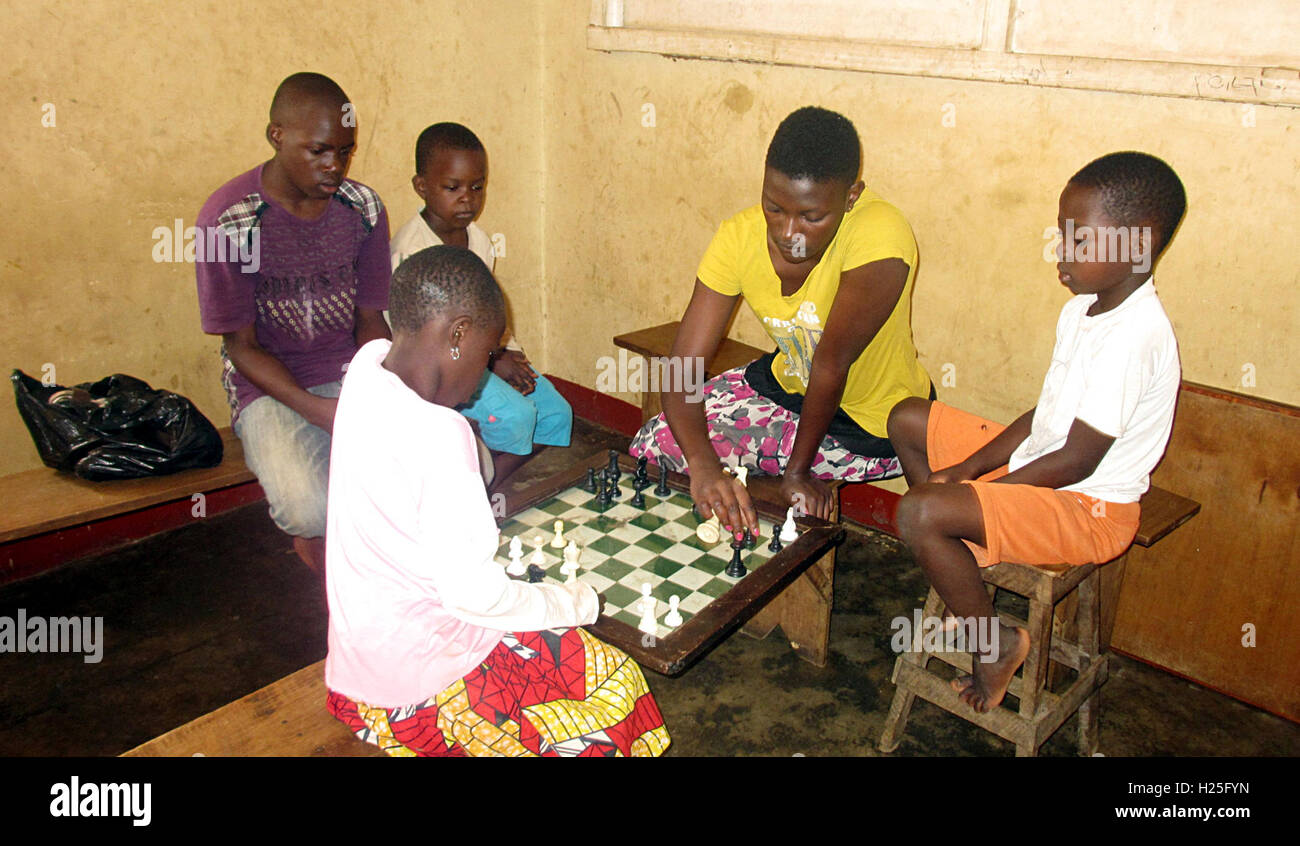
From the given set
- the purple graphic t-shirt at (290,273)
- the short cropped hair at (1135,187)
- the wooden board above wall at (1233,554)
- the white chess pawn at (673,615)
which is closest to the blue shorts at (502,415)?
the purple graphic t-shirt at (290,273)

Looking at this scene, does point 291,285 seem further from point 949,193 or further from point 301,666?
point 949,193

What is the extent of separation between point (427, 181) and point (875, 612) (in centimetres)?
259

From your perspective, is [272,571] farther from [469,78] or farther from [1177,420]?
[1177,420]

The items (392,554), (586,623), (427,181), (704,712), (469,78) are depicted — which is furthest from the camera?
(469,78)

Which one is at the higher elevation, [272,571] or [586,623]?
[586,623]

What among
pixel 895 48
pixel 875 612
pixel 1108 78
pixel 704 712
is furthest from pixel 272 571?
pixel 1108 78

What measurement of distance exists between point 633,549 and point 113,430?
1.98 metres

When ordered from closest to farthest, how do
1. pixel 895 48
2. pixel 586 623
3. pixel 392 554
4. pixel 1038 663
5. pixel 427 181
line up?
1. pixel 392 554
2. pixel 586 623
3. pixel 1038 663
4. pixel 895 48
5. pixel 427 181

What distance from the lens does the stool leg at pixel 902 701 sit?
2855 mm

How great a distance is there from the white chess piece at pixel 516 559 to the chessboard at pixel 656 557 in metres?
0.03

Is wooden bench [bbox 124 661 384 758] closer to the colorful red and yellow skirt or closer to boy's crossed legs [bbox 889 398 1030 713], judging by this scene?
the colorful red and yellow skirt

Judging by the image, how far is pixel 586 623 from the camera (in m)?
2.20
